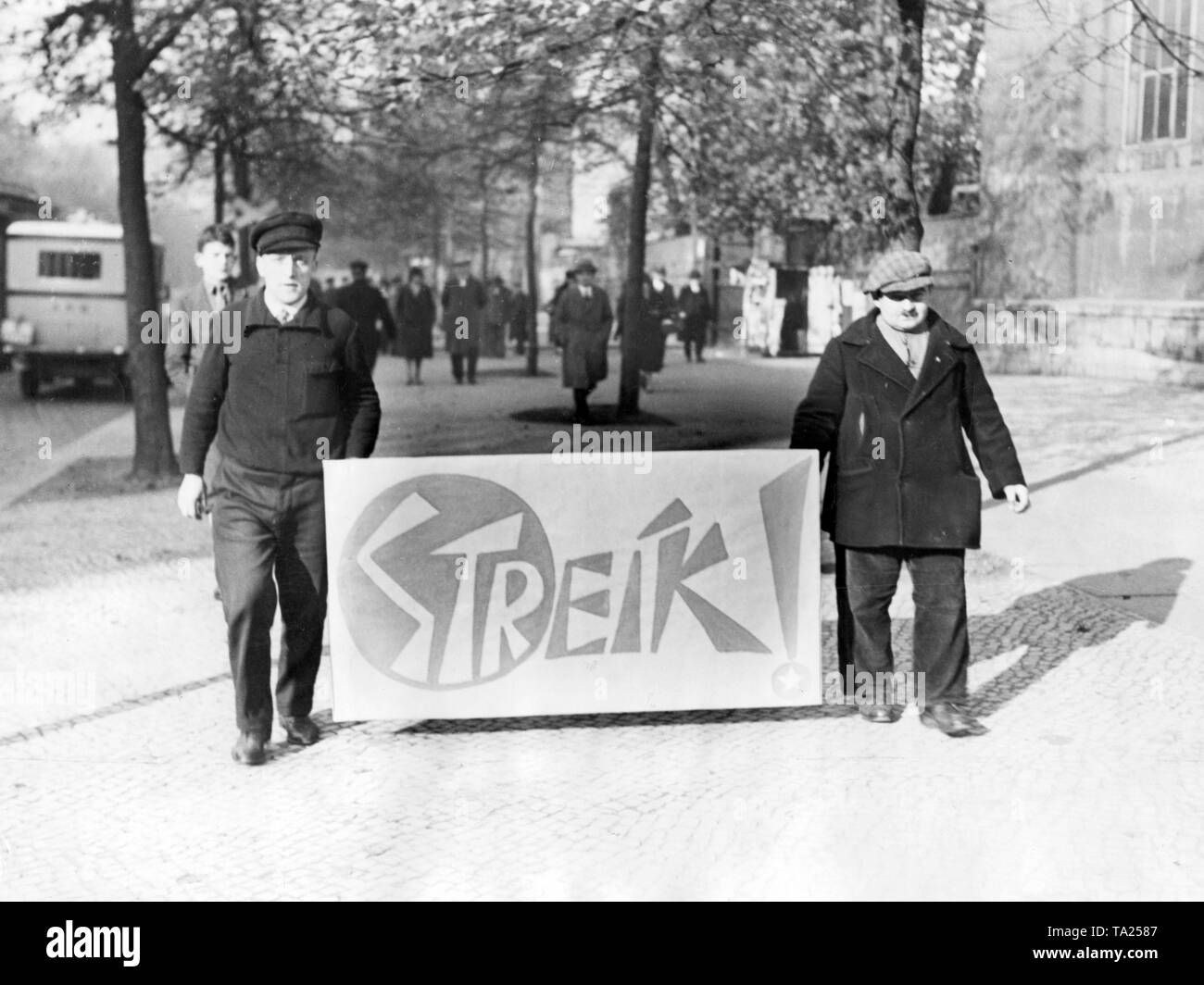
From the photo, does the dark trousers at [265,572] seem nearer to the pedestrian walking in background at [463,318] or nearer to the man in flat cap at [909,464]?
the man in flat cap at [909,464]

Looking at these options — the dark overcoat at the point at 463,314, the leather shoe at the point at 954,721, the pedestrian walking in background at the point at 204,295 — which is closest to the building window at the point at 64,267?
the dark overcoat at the point at 463,314

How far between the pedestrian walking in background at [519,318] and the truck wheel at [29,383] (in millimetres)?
13229

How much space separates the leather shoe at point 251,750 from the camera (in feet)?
19.3

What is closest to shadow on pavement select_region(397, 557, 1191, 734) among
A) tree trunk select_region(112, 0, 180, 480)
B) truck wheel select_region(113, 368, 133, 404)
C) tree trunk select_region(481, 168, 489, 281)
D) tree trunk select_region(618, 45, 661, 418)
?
tree trunk select_region(618, 45, 661, 418)

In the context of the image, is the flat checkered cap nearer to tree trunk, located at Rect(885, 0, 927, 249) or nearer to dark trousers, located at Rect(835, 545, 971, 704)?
dark trousers, located at Rect(835, 545, 971, 704)

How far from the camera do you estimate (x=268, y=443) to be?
593 centimetres

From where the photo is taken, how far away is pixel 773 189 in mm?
9242

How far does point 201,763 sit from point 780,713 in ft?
7.41

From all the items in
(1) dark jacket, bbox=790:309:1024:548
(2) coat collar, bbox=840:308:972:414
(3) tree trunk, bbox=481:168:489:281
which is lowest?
(1) dark jacket, bbox=790:309:1024:548

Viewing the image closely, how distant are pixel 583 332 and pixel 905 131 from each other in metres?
2.13

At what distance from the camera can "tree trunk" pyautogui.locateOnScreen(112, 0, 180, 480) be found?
12172mm

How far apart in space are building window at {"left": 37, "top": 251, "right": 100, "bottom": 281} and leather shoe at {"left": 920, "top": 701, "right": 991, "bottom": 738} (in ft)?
58.8

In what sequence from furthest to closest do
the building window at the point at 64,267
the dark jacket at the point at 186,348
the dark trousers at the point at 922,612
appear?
the building window at the point at 64,267, the dark jacket at the point at 186,348, the dark trousers at the point at 922,612

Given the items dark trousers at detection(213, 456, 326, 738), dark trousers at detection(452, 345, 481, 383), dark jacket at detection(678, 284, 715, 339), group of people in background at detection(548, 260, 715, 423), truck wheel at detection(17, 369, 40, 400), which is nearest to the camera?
dark trousers at detection(213, 456, 326, 738)
